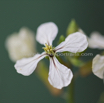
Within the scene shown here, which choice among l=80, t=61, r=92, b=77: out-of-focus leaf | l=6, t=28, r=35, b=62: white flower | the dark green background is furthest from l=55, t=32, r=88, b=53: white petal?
the dark green background

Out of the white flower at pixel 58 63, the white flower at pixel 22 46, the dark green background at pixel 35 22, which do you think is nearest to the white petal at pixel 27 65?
the white flower at pixel 58 63

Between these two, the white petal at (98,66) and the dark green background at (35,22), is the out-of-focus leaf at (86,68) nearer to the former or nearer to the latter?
the white petal at (98,66)

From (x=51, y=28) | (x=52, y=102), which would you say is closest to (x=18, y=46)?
(x=51, y=28)

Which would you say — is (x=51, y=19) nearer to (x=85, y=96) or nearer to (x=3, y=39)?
(x=3, y=39)

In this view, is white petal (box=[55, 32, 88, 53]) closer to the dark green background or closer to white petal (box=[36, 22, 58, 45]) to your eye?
white petal (box=[36, 22, 58, 45])

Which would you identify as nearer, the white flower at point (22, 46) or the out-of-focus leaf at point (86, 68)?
the out-of-focus leaf at point (86, 68)

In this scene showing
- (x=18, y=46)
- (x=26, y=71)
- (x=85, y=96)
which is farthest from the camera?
(x=85, y=96)

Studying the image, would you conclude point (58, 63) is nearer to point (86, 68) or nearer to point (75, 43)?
point (75, 43)
